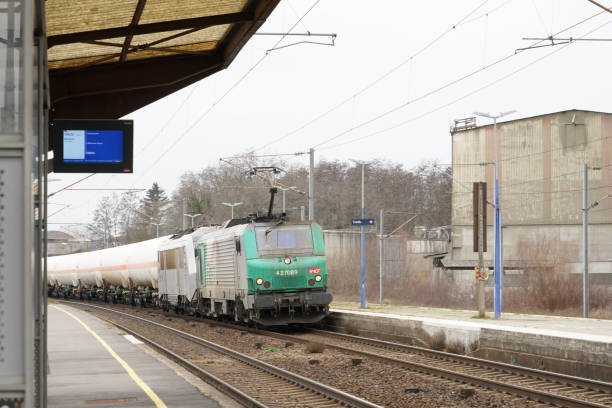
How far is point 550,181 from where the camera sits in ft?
178

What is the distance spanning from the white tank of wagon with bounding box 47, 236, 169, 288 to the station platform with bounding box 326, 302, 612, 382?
17.9 metres

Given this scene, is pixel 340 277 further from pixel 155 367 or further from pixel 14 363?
pixel 14 363

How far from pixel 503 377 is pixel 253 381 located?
3.96 meters

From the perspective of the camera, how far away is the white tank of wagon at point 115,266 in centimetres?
4078

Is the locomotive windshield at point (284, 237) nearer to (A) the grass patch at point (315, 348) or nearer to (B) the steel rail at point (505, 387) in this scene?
(A) the grass patch at point (315, 348)

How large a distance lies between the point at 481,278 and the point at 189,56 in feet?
50.1

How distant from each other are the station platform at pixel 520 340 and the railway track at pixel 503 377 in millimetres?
985

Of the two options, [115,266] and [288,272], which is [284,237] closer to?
[288,272]

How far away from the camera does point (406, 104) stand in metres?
25.8

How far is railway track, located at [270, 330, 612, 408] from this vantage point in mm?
11523

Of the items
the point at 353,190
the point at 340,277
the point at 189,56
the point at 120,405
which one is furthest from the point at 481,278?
the point at 353,190

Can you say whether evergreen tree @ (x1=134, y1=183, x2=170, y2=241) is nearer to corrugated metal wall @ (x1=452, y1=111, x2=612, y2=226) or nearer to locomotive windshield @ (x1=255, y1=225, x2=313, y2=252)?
corrugated metal wall @ (x1=452, y1=111, x2=612, y2=226)

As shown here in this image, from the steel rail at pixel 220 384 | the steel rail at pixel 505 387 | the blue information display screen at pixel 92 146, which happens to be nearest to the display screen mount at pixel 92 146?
the blue information display screen at pixel 92 146

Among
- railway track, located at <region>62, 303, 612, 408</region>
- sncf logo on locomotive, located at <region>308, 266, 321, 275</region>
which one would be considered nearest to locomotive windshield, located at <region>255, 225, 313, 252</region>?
sncf logo on locomotive, located at <region>308, 266, 321, 275</region>
